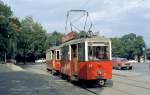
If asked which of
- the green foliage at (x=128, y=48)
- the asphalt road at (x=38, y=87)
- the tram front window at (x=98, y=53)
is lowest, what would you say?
the asphalt road at (x=38, y=87)

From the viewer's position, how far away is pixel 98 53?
970 inches

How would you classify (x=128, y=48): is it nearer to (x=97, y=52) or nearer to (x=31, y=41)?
(x=31, y=41)

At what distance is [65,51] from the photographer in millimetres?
30797

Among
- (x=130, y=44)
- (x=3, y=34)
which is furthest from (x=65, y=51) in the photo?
(x=130, y=44)

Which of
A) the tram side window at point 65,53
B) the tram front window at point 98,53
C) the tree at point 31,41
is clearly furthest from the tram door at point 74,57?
the tree at point 31,41

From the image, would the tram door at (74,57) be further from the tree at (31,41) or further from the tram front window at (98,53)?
the tree at (31,41)

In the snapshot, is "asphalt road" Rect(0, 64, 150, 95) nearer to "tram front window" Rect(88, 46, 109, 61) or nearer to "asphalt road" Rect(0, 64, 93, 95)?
"asphalt road" Rect(0, 64, 93, 95)

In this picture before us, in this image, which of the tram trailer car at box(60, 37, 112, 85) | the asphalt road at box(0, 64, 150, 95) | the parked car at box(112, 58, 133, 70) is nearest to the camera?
the asphalt road at box(0, 64, 150, 95)

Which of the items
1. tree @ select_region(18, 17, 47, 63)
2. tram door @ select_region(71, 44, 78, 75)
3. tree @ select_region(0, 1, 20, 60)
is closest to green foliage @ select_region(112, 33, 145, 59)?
tree @ select_region(18, 17, 47, 63)

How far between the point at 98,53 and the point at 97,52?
10 cm

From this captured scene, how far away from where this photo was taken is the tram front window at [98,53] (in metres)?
24.5

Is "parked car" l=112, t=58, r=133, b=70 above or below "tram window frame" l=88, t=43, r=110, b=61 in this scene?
below

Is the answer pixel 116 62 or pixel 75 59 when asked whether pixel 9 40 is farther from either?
pixel 75 59

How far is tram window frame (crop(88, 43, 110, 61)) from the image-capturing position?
965 inches
